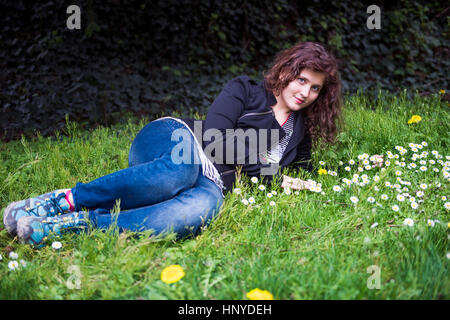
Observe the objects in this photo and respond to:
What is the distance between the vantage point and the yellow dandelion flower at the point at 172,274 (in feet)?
4.73

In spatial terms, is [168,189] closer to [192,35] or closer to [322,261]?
[322,261]

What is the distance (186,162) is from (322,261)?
2.89 feet

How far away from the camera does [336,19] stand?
580 cm

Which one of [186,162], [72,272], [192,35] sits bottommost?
[72,272]

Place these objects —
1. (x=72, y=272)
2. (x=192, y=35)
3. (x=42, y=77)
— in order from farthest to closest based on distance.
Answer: (x=192, y=35), (x=42, y=77), (x=72, y=272)

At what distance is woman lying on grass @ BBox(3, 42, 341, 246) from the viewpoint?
6.21ft

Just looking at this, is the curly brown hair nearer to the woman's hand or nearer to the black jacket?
the black jacket

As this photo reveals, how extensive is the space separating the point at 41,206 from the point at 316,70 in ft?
5.98

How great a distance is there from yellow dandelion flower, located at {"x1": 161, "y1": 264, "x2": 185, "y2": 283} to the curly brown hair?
4.76 ft

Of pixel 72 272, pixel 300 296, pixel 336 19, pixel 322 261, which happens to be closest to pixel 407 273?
pixel 322 261

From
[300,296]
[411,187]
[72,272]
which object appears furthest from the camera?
[411,187]

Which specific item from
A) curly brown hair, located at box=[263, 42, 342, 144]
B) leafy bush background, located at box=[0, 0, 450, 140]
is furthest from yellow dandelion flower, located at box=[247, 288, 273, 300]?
leafy bush background, located at box=[0, 0, 450, 140]

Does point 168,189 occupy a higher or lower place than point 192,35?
lower

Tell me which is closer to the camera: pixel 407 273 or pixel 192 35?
pixel 407 273
